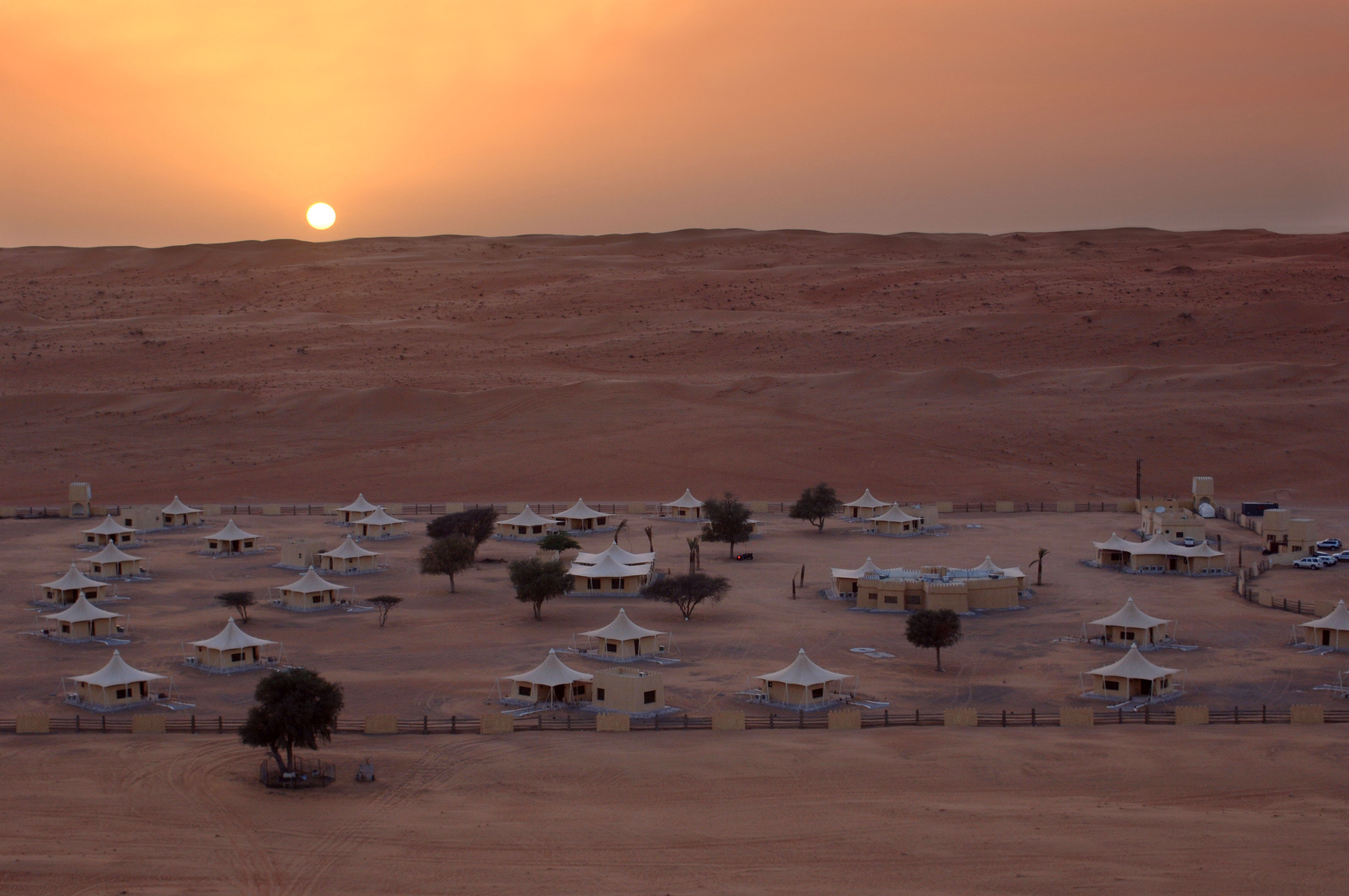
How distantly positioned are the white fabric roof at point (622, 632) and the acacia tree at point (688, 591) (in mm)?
5183

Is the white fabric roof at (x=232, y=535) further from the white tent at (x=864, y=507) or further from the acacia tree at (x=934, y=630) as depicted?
the acacia tree at (x=934, y=630)

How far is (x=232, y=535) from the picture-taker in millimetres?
66812

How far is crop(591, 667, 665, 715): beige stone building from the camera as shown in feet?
121

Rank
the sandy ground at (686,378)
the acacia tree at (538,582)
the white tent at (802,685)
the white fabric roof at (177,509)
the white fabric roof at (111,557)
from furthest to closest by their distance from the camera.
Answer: the sandy ground at (686,378) → the white fabric roof at (177,509) → the white fabric roof at (111,557) → the acacia tree at (538,582) → the white tent at (802,685)

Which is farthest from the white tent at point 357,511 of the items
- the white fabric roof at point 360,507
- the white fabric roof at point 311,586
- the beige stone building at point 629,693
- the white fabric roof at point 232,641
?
the beige stone building at point 629,693

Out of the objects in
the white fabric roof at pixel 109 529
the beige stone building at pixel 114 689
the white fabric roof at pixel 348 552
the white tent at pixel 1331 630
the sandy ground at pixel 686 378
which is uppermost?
the sandy ground at pixel 686 378

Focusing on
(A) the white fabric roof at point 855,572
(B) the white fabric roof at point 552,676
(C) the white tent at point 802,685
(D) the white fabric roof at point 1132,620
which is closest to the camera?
(C) the white tent at point 802,685

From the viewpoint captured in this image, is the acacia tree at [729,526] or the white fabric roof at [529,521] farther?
the white fabric roof at [529,521]

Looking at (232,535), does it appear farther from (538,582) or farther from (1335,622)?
(1335,622)

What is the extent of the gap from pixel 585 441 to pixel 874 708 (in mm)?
62123

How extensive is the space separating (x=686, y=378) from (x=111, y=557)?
6339 cm

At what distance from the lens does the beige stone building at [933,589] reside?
51312 millimetres

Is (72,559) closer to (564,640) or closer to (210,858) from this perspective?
(564,640)

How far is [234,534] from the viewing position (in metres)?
66.8
